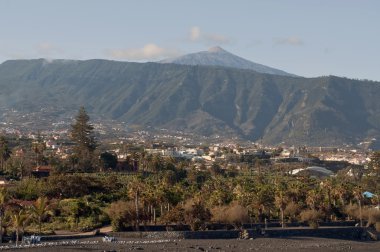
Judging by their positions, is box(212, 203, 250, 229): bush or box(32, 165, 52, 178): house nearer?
box(212, 203, 250, 229): bush

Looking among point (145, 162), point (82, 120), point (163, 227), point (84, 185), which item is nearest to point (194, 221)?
point (163, 227)

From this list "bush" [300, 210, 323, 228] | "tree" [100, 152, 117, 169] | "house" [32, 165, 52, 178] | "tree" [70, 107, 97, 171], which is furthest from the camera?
"tree" [70, 107, 97, 171]

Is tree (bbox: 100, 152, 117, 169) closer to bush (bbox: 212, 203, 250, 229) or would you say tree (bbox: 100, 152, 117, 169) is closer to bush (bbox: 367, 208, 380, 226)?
bush (bbox: 212, 203, 250, 229)

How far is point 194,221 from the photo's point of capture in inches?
2000

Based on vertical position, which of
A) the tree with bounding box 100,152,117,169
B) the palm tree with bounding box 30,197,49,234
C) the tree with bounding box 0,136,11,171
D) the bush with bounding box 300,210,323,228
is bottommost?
the bush with bounding box 300,210,323,228

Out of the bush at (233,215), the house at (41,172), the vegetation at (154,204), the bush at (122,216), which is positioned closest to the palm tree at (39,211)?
the vegetation at (154,204)

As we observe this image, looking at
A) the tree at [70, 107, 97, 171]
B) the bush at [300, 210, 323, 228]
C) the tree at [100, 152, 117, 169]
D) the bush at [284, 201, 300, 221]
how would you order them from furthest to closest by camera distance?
the tree at [70, 107, 97, 171] < the tree at [100, 152, 117, 169] < the bush at [284, 201, 300, 221] < the bush at [300, 210, 323, 228]

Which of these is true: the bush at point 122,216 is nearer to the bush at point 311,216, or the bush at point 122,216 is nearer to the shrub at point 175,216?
the shrub at point 175,216

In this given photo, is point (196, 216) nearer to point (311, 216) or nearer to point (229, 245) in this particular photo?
point (229, 245)

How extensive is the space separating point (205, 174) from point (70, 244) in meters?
46.0

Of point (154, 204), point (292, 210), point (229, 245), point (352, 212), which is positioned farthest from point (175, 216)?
point (352, 212)

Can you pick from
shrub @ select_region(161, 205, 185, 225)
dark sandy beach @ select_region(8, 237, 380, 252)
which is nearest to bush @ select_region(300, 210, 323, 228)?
dark sandy beach @ select_region(8, 237, 380, 252)

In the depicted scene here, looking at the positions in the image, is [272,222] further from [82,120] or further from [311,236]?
[82,120]

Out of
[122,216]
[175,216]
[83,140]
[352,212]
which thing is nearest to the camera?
[122,216]
